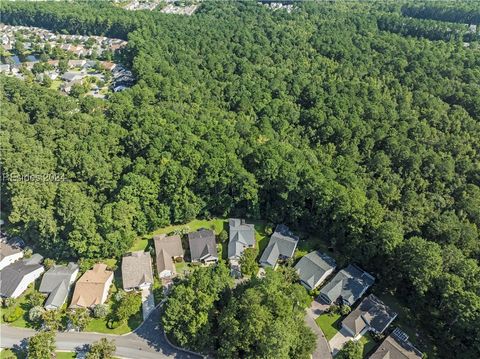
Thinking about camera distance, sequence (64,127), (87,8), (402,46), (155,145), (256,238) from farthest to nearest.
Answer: (87,8)
(402,46)
(64,127)
(155,145)
(256,238)

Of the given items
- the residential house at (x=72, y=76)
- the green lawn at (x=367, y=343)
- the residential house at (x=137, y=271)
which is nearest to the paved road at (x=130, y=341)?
the residential house at (x=137, y=271)

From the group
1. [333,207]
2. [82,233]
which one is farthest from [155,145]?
[333,207]

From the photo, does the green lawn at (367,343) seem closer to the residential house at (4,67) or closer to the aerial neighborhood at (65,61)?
the aerial neighborhood at (65,61)

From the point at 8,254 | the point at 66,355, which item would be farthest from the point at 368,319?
the point at 8,254

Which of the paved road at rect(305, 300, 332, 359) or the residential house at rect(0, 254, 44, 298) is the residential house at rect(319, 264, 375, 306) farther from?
the residential house at rect(0, 254, 44, 298)

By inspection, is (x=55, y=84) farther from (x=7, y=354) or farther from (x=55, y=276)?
(x=7, y=354)

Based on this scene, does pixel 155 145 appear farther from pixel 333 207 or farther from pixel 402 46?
pixel 402 46
